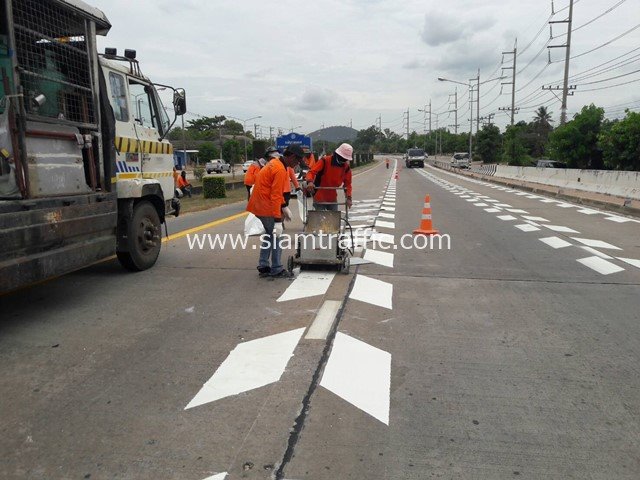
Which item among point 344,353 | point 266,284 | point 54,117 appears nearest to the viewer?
point 344,353

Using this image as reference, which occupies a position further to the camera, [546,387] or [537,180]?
[537,180]

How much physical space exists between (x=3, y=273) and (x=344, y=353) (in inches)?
115

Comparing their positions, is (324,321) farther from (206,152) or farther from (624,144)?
(206,152)

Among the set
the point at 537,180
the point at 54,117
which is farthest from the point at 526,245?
the point at 537,180

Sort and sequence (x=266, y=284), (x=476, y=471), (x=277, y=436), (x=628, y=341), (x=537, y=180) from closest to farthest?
(x=476, y=471), (x=277, y=436), (x=628, y=341), (x=266, y=284), (x=537, y=180)

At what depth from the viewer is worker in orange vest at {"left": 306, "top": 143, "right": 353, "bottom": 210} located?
765 centimetres

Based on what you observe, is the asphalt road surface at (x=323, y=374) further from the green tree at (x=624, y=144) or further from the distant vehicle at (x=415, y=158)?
the distant vehicle at (x=415, y=158)

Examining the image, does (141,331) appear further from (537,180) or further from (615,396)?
(537,180)

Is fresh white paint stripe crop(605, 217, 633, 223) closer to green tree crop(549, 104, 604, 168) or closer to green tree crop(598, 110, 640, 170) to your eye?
green tree crop(598, 110, 640, 170)

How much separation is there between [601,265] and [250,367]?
6085mm

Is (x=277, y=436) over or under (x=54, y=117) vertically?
under

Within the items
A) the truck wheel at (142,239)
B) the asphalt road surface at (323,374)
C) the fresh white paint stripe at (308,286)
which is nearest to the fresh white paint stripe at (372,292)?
the asphalt road surface at (323,374)

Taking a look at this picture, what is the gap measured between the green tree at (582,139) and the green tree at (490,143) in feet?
125

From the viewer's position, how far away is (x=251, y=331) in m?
4.77
